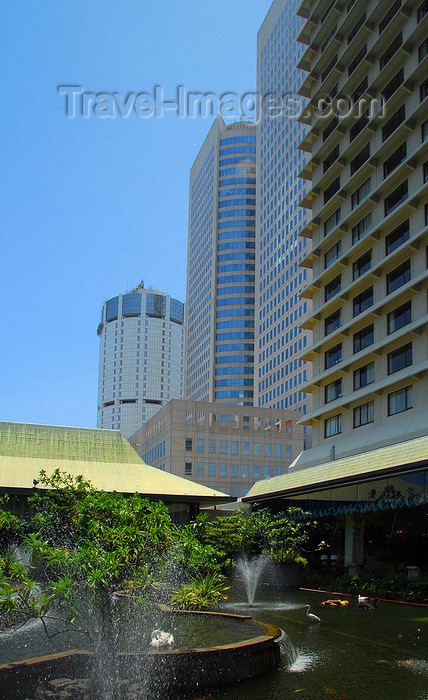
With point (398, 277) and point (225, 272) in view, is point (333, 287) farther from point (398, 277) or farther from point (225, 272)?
point (225, 272)

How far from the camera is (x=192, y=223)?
173500mm

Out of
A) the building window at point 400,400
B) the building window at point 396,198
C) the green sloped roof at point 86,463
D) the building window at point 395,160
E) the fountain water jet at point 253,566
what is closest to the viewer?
the fountain water jet at point 253,566

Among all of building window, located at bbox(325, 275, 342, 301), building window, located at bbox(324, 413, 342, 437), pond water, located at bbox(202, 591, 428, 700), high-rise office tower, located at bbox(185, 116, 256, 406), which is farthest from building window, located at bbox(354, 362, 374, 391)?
high-rise office tower, located at bbox(185, 116, 256, 406)

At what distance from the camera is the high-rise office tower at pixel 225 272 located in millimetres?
144375

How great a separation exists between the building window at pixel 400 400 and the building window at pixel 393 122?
17.4 metres

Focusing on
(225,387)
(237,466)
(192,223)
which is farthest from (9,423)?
(192,223)

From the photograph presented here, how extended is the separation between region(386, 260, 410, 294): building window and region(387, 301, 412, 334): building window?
1476 mm

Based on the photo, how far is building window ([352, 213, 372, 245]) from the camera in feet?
148

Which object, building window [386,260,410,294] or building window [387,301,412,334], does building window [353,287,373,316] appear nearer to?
building window [386,260,410,294]

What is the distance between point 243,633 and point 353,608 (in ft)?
35.8

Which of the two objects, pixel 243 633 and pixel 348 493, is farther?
pixel 348 493

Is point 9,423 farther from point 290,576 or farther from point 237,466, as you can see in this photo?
point 237,466

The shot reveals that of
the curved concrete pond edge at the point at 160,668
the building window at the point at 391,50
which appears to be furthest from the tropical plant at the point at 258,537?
the building window at the point at 391,50

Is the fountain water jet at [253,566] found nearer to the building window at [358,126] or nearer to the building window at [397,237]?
the building window at [397,237]
